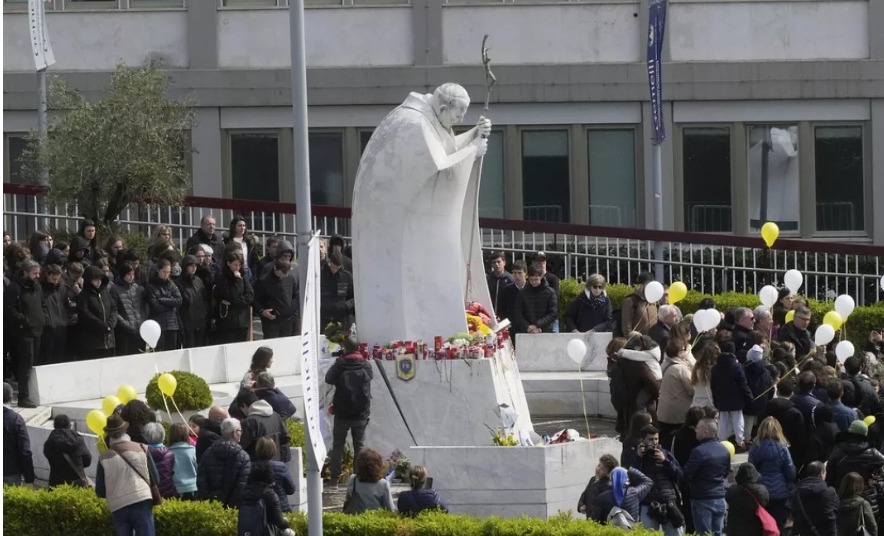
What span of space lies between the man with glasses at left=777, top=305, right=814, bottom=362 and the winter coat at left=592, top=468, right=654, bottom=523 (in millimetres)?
6387

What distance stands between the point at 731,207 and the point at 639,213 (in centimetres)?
151

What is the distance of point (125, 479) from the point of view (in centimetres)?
1563

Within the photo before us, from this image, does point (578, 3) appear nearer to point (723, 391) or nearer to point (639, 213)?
point (639, 213)

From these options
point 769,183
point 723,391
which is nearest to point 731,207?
point 769,183

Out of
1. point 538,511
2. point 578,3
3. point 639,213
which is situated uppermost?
point 578,3

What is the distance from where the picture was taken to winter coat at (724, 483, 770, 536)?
50.0ft

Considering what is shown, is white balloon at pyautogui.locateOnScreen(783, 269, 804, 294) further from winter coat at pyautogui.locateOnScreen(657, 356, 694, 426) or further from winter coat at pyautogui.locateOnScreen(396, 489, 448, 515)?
winter coat at pyautogui.locateOnScreen(396, 489, 448, 515)

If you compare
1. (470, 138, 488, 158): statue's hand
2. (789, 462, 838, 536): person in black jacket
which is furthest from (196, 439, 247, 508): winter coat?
(470, 138, 488, 158): statue's hand

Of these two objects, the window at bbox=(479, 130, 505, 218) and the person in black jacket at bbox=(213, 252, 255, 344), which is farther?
the window at bbox=(479, 130, 505, 218)

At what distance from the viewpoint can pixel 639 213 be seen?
34.7 meters

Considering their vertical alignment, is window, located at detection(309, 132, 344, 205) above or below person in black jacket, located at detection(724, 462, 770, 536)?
above

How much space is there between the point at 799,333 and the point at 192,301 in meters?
6.59

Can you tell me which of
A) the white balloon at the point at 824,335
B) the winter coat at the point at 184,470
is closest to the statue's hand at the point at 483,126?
the white balloon at the point at 824,335

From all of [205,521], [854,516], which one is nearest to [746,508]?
[854,516]
